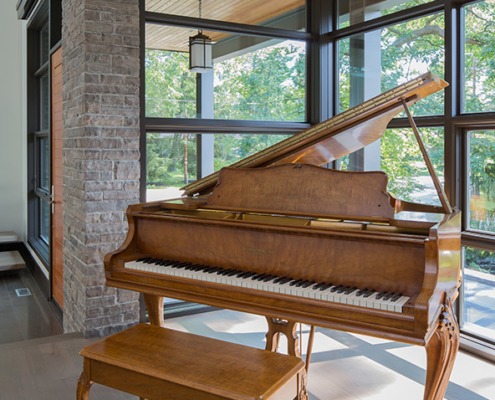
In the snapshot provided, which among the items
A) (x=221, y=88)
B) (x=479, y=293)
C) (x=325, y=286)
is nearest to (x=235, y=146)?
(x=221, y=88)

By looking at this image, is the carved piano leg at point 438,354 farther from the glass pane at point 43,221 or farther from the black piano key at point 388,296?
the glass pane at point 43,221

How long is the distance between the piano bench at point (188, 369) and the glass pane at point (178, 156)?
84.3 inches

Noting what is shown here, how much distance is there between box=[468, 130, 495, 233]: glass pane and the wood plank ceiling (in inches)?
82.5

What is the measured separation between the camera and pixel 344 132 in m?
2.80

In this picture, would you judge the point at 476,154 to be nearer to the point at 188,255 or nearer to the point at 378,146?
the point at 378,146

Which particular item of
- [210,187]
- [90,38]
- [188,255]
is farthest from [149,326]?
[90,38]

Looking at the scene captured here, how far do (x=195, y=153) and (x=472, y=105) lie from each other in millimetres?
2144

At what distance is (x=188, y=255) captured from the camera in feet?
9.47

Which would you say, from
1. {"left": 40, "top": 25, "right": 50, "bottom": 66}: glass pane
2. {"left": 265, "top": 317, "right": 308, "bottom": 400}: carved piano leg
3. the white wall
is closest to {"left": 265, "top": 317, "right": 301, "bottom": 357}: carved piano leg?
{"left": 265, "top": 317, "right": 308, "bottom": 400}: carved piano leg

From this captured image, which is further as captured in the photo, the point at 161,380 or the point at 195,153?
the point at 195,153

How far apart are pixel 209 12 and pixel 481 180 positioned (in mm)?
2491

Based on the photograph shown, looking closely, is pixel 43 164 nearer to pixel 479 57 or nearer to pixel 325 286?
pixel 479 57

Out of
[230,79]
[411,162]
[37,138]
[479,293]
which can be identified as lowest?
[479,293]

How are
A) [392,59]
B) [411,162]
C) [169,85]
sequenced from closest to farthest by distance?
[411,162] < [392,59] < [169,85]
